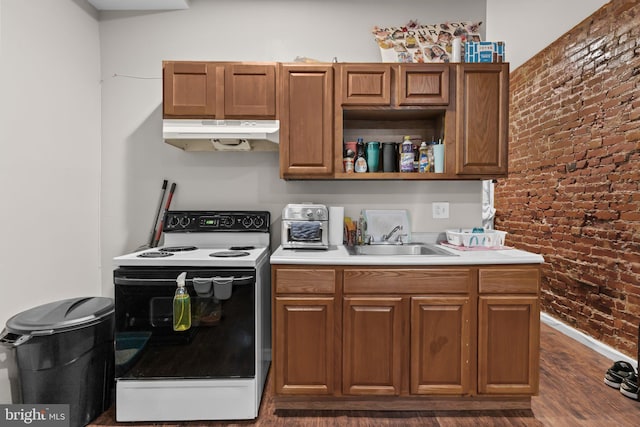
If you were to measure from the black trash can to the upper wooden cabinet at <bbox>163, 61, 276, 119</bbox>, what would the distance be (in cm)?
126

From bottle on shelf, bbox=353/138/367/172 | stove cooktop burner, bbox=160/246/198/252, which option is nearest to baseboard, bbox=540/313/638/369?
bottle on shelf, bbox=353/138/367/172

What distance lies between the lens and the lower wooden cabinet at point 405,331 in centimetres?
190

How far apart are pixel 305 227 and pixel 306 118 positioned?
0.69 metres

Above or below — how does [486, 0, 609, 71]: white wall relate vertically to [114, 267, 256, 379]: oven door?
above

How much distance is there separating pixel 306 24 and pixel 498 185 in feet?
10.5

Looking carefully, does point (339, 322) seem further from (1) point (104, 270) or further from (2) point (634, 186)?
(2) point (634, 186)

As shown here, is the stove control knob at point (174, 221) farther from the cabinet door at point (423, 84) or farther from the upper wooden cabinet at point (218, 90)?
the cabinet door at point (423, 84)

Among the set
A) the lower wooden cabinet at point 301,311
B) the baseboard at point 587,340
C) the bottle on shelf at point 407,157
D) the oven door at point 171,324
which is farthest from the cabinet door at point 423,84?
the baseboard at point 587,340

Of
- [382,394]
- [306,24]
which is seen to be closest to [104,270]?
[382,394]

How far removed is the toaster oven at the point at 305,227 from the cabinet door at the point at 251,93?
2.09ft

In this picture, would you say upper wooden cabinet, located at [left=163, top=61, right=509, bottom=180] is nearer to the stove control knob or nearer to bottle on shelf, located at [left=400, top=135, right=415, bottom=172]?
bottle on shelf, located at [left=400, top=135, right=415, bottom=172]

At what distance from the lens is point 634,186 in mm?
2461

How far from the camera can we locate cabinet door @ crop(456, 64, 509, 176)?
2184 mm

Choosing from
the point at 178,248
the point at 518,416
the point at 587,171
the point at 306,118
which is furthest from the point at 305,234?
the point at 587,171
